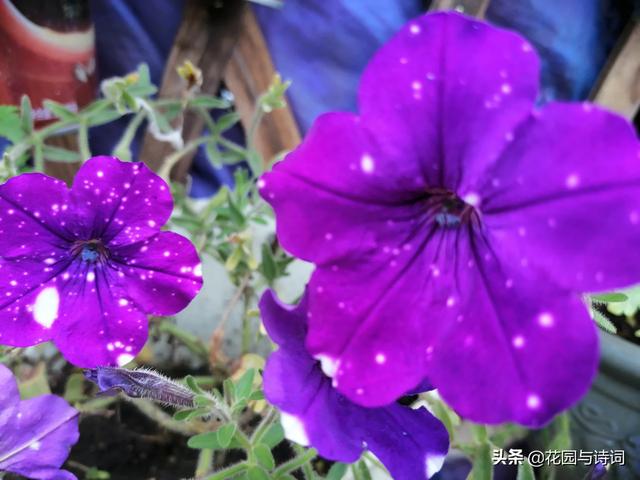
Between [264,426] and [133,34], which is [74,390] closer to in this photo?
[264,426]

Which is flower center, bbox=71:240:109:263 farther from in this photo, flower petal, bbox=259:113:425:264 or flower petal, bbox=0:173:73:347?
flower petal, bbox=259:113:425:264

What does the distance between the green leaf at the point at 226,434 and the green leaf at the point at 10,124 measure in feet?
1.51

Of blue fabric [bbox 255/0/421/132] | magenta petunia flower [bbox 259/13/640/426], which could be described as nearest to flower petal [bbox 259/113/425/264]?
magenta petunia flower [bbox 259/13/640/426]

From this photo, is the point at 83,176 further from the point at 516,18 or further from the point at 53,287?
the point at 516,18

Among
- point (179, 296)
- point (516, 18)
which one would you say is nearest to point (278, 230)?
point (179, 296)

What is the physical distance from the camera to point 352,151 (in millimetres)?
336

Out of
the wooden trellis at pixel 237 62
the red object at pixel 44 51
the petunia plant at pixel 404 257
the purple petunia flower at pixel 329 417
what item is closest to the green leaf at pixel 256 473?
the petunia plant at pixel 404 257

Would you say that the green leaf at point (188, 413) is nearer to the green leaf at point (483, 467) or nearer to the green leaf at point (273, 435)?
the green leaf at point (273, 435)

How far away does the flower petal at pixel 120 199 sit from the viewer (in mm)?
459

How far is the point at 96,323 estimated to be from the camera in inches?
18.5

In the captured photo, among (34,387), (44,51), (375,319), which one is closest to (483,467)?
(375,319)

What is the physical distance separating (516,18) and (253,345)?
673 mm

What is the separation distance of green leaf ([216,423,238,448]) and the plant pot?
22.1 inches

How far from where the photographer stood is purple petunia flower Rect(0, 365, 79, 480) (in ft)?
1.63
